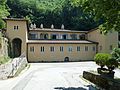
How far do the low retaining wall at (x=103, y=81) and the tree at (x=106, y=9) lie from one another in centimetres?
399

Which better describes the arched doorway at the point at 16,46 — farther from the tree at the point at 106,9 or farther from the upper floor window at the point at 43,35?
the tree at the point at 106,9

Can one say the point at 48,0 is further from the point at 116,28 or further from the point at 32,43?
the point at 116,28

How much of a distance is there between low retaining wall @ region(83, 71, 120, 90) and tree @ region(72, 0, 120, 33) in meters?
3.99

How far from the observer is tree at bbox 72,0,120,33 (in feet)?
58.2

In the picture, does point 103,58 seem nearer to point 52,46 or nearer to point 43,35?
point 52,46

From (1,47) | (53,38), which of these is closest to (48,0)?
(53,38)

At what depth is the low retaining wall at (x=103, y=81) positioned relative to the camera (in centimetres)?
1796

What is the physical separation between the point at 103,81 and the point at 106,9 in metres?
5.70

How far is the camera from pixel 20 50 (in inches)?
2324

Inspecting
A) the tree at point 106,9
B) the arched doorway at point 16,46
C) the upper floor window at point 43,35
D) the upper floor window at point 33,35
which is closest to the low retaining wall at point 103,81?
the tree at point 106,9

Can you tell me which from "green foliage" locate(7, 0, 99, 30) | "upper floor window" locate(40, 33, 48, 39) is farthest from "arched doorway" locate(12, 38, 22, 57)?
"green foliage" locate(7, 0, 99, 30)

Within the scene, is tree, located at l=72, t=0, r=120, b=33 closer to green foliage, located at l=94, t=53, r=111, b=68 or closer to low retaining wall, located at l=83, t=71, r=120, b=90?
green foliage, located at l=94, t=53, r=111, b=68

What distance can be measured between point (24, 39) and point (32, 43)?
185 cm

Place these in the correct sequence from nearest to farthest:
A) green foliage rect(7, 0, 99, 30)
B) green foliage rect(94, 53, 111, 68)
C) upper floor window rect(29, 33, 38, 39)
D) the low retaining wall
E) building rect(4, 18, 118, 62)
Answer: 1. the low retaining wall
2. green foliage rect(94, 53, 111, 68)
3. building rect(4, 18, 118, 62)
4. upper floor window rect(29, 33, 38, 39)
5. green foliage rect(7, 0, 99, 30)
